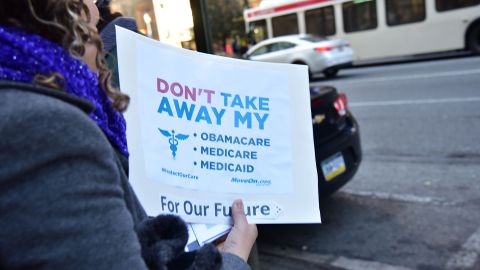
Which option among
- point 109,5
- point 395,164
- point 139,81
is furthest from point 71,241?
point 395,164

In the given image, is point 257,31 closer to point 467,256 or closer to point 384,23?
point 384,23

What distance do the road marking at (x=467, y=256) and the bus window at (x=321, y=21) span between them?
14.8 meters

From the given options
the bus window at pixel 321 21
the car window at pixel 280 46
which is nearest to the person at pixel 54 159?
the car window at pixel 280 46

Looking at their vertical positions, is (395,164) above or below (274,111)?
below

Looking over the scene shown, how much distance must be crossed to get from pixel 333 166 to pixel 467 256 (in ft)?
4.30

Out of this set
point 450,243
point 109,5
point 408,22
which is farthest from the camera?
point 408,22

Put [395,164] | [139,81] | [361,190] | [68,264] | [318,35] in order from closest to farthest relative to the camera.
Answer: [68,264], [139,81], [361,190], [395,164], [318,35]

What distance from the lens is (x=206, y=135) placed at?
1253 millimetres

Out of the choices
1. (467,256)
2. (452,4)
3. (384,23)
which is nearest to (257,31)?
(384,23)

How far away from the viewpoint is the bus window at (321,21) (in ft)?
58.3

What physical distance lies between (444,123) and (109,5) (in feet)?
20.1

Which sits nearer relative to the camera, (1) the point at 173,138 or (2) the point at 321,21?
(1) the point at 173,138

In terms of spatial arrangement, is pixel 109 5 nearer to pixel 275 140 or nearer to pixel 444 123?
pixel 275 140

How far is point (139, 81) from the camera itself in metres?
1.25
